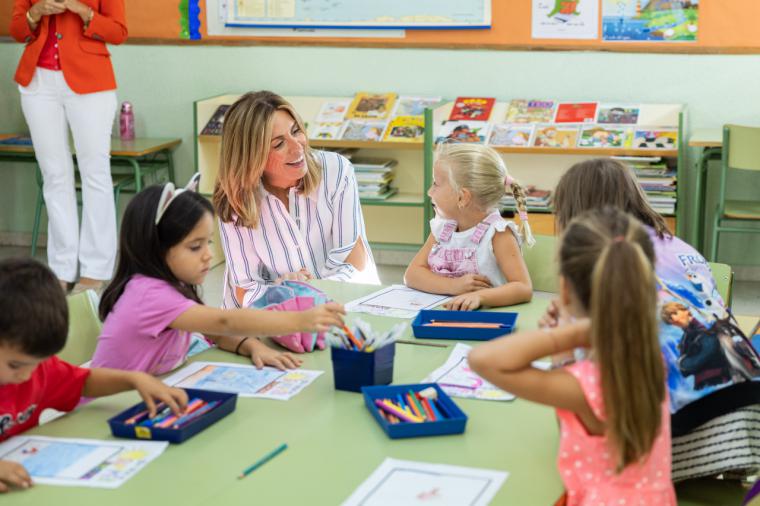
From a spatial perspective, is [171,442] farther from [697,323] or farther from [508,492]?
[697,323]

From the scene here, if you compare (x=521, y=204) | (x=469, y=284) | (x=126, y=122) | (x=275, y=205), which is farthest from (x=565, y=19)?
(x=469, y=284)

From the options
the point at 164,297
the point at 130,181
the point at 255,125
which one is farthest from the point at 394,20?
the point at 164,297

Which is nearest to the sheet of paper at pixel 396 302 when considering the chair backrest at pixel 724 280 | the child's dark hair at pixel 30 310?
the chair backrest at pixel 724 280

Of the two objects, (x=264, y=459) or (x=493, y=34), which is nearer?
(x=264, y=459)

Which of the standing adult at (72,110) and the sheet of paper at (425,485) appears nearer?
the sheet of paper at (425,485)

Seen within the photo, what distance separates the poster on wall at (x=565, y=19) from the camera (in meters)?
5.15

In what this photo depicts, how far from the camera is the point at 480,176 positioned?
9.30ft

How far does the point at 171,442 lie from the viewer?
65.5 inches

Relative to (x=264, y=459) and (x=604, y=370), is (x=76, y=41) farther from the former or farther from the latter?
(x=604, y=370)

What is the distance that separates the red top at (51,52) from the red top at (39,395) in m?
3.35

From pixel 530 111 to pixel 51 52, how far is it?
239 centimetres

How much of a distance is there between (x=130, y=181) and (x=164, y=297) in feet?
12.3

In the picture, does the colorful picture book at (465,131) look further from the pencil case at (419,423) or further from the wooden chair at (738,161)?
the pencil case at (419,423)

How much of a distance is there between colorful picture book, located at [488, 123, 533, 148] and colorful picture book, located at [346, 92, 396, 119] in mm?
608
